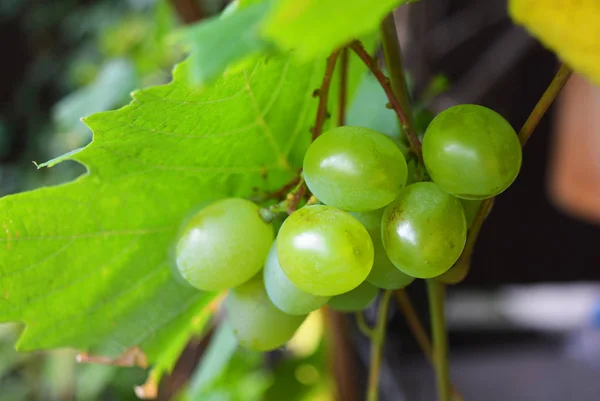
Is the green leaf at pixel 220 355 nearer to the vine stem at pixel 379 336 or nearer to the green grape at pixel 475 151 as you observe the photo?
the vine stem at pixel 379 336

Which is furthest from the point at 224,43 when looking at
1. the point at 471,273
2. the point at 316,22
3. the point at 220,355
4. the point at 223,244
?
the point at 471,273

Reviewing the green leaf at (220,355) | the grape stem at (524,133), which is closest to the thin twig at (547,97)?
the grape stem at (524,133)

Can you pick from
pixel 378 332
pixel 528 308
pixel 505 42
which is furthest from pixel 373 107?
pixel 528 308

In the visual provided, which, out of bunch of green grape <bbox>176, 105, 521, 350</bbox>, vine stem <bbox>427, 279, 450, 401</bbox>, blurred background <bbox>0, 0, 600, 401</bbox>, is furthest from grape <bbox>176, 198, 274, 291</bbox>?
blurred background <bbox>0, 0, 600, 401</bbox>

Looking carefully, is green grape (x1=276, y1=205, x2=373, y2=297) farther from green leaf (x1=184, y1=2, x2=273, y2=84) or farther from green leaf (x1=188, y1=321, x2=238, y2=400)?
green leaf (x1=188, y1=321, x2=238, y2=400)

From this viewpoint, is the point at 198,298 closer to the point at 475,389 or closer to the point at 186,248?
the point at 186,248

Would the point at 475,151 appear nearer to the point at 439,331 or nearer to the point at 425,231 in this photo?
the point at 425,231
